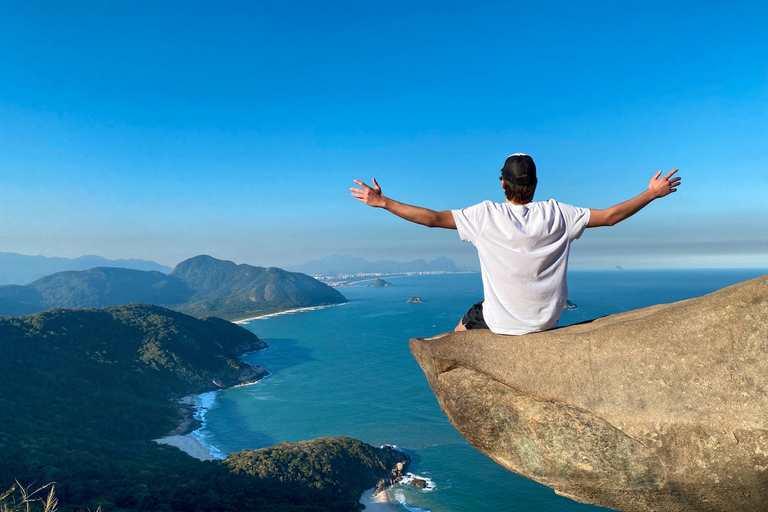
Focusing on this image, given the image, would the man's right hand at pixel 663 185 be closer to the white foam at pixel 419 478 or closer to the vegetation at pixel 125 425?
the vegetation at pixel 125 425

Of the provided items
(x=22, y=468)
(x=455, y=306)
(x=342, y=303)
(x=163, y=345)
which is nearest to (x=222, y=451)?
(x=22, y=468)

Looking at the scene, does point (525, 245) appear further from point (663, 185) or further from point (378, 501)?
point (378, 501)

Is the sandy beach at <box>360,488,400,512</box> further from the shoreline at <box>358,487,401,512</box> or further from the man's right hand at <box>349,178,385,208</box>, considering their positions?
the man's right hand at <box>349,178,385,208</box>

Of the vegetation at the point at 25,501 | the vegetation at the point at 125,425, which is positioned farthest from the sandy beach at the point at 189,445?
the vegetation at the point at 25,501

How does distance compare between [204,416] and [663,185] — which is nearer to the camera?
[663,185]

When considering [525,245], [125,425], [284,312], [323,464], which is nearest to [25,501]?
[525,245]

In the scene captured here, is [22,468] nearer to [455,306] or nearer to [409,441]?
[409,441]
